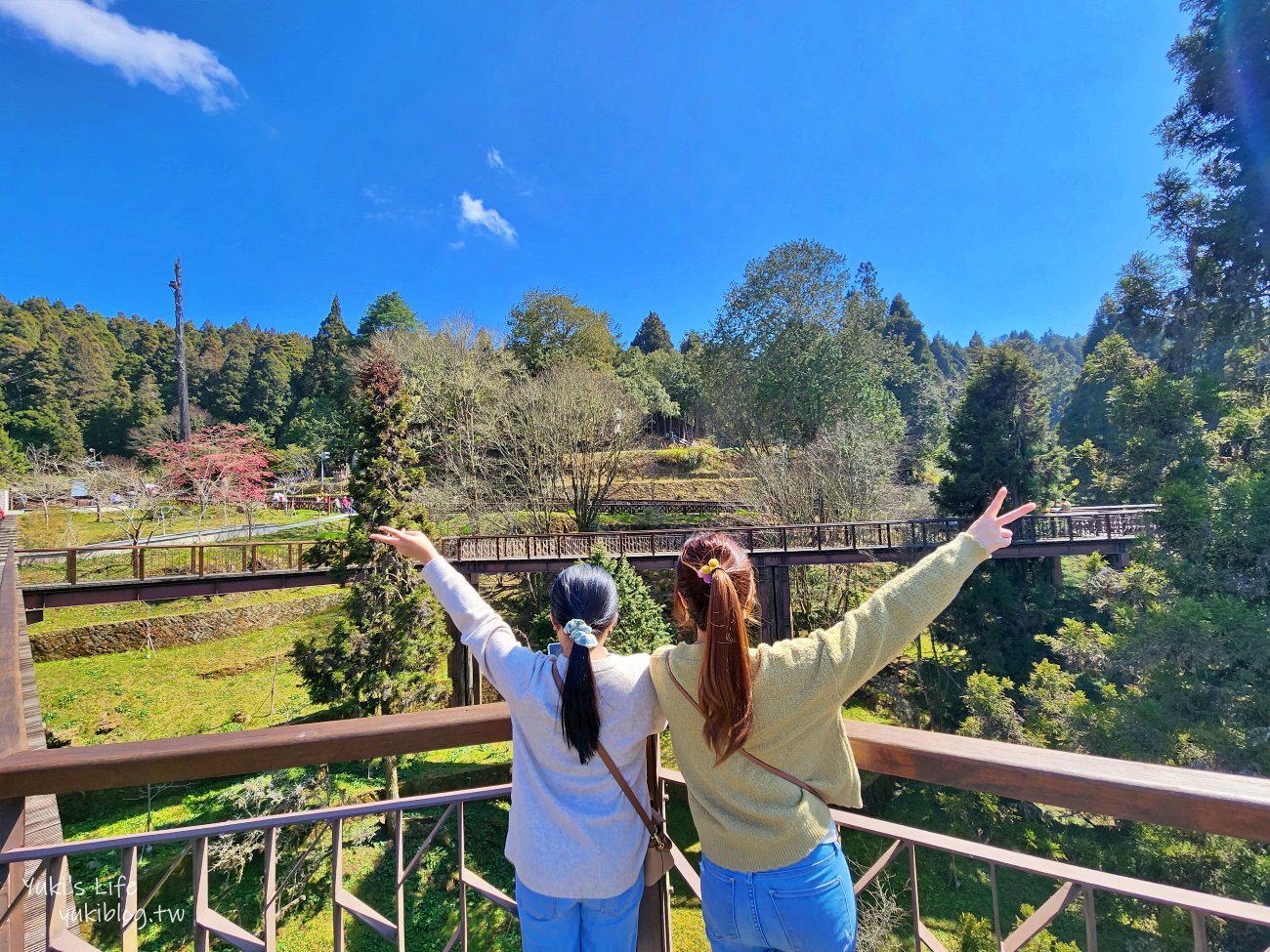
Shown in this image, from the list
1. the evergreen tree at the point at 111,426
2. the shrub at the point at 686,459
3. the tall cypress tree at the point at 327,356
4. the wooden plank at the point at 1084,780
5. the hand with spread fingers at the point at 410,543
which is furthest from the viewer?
the tall cypress tree at the point at 327,356

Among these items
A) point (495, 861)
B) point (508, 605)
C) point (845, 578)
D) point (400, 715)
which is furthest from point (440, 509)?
point (400, 715)

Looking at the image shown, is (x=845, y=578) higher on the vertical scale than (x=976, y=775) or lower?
lower

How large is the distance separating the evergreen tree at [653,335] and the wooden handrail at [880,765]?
39.5 meters

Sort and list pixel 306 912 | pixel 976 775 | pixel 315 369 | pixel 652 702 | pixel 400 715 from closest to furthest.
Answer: pixel 976 775 → pixel 652 702 → pixel 400 715 → pixel 306 912 → pixel 315 369

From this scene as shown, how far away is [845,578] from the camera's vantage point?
1404 centimetres

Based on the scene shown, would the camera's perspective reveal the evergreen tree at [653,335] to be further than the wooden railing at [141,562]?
Yes

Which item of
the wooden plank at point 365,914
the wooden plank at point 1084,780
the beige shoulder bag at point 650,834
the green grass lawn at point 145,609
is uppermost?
the wooden plank at point 1084,780

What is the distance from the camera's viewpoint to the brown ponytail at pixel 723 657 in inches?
39.8

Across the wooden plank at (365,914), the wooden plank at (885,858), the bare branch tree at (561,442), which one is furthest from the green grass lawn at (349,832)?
the bare branch tree at (561,442)

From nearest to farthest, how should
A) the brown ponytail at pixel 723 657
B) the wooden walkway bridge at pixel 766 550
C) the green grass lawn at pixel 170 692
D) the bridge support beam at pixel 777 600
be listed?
1. the brown ponytail at pixel 723 657
2. the green grass lawn at pixel 170 692
3. the wooden walkway bridge at pixel 766 550
4. the bridge support beam at pixel 777 600

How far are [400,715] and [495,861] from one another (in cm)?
888

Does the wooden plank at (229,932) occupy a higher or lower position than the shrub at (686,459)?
lower

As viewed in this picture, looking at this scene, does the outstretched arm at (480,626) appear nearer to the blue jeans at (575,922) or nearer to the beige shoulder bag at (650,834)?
the beige shoulder bag at (650,834)

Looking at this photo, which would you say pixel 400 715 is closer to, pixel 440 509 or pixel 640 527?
pixel 440 509
